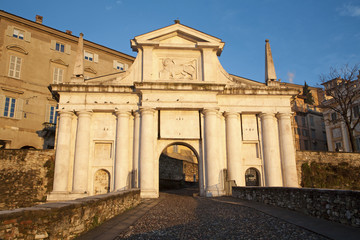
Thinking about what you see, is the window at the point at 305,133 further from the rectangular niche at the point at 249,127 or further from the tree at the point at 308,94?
the rectangular niche at the point at 249,127

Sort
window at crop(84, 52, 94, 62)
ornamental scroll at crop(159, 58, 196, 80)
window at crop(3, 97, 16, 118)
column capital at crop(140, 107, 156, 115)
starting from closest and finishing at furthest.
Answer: column capital at crop(140, 107, 156, 115) → ornamental scroll at crop(159, 58, 196, 80) → window at crop(3, 97, 16, 118) → window at crop(84, 52, 94, 62)

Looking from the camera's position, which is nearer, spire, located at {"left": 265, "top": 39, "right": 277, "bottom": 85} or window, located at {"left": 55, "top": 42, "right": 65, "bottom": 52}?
spire, located at {"left": 265, "top": 39, "right": 277, "bottom": 85}

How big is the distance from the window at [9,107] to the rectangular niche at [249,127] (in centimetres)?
2416

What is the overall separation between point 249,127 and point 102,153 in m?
12.1

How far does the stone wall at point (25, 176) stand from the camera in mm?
20922

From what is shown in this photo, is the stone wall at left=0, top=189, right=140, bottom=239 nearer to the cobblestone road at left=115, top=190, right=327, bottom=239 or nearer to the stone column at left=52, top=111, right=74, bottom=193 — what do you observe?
the cobblestone road at left=115, top=190, right=327, bottom=239

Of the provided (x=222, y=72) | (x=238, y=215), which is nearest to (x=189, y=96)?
(x=222, y=72)

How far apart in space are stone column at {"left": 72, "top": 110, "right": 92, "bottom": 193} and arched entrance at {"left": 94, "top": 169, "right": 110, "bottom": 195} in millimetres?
982

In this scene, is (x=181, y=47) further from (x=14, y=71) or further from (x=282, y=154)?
(x=14, y=71)

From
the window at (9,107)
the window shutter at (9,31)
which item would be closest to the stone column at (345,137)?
the window at (9,107)

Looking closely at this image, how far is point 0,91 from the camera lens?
3073 centimetres

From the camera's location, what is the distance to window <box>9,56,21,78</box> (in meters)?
31.9

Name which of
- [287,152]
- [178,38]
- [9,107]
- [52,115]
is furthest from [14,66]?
[287,152]

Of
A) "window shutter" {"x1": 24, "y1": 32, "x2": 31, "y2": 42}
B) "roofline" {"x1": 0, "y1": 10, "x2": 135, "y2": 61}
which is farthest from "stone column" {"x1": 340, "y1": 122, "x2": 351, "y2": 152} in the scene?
"window shutter" {"x1": 24, "y1": 32, "x2": 31, "y2": 42}
